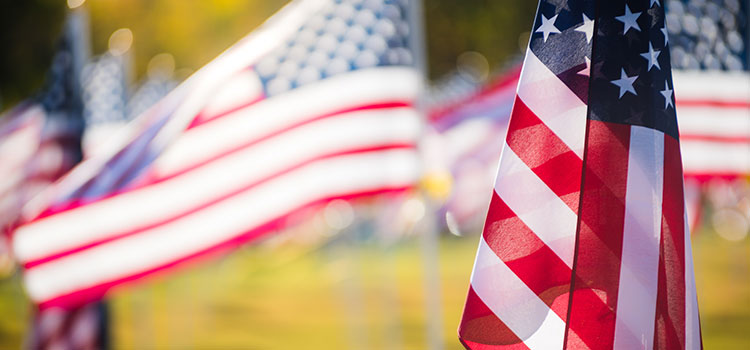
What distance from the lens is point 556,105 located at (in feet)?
Result: 9.48

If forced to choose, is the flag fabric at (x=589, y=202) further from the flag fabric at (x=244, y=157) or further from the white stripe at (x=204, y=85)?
the white stripe at (x=204, y=85)

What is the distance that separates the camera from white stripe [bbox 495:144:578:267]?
2.88 metres

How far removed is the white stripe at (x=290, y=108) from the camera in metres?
4.60

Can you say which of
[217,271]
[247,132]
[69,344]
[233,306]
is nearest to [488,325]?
[247,132]

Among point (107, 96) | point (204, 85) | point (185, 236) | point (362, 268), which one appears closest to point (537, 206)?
point (185, 236)

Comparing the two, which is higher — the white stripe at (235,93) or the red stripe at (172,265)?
the white stripe at (235,93)

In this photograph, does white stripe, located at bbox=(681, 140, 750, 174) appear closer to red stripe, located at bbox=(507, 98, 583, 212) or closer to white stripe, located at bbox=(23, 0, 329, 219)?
white stripe, located at bbox=(23, 0, 329, 219)

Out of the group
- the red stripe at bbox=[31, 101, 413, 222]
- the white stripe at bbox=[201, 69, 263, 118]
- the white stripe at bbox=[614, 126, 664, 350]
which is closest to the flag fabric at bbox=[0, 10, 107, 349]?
the red stripe at bbox=[31, 101, 413, 222]

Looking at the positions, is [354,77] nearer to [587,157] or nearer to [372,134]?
[372,134]

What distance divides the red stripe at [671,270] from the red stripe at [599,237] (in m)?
0.15

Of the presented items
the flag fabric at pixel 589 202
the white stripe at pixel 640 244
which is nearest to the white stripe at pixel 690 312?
the flag fabric at pixel 589 202

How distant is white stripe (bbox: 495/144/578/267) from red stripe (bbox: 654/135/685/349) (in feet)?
1.01

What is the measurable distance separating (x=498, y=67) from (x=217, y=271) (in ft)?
66.3

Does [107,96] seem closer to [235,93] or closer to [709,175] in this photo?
[235,93]
